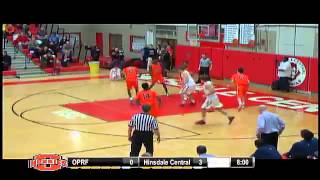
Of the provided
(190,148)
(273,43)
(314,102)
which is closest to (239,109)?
(314,102)

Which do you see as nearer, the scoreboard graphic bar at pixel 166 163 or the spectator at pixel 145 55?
the scoreboard graphic bar at pixel 166 163

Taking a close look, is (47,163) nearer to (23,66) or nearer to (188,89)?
(188,89)

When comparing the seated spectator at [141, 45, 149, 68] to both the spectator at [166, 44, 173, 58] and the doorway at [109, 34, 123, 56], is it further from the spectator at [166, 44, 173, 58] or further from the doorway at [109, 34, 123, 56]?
the doorway at [109, 34, 123, 56]

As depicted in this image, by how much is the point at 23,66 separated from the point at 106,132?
1625 cm

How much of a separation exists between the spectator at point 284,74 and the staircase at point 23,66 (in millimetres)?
12865

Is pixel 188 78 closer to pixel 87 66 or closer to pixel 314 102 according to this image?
pixel 314 102

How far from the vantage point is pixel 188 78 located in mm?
17156

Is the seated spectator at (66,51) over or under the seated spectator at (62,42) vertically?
under

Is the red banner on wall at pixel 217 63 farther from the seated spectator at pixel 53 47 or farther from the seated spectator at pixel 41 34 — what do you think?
the seated spectator at pixel 41 34

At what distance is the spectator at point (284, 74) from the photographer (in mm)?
21000

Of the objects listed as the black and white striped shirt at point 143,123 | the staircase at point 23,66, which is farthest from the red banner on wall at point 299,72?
the staircase at point 23,66

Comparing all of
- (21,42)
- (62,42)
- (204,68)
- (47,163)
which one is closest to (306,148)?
(47,163)

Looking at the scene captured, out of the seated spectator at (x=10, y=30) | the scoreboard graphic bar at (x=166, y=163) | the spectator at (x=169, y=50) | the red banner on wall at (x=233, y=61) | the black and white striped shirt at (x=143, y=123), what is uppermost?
the seated spectator at (x=10, y=30)
